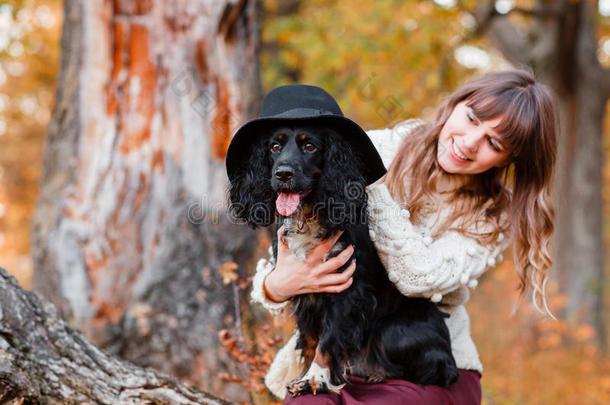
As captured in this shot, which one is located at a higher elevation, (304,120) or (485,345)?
(304,120)

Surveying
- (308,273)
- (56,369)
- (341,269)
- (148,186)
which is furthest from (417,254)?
(148,186)

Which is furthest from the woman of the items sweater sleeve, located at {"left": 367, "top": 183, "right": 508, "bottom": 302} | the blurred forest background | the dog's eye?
the blurred forest background

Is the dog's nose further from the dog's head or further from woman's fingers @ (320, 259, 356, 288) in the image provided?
woman's fingers @ (320, 259, 356, 288)

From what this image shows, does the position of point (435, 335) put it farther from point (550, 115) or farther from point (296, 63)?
point (296, 63)

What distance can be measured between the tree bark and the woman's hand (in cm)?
65

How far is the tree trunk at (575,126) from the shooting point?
705 centimetres

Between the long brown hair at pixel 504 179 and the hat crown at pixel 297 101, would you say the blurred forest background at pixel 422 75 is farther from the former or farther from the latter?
the hat crown at pixel 297 101

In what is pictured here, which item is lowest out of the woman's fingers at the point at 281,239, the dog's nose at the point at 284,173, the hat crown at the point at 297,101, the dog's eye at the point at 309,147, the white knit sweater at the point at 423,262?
the white knit sweater at the point at 423,262

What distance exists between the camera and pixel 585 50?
710cm

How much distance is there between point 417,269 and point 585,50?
6.52 metres

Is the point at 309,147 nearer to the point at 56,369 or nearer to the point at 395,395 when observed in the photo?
the point at 395,395

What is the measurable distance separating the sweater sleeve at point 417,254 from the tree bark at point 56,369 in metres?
1.07

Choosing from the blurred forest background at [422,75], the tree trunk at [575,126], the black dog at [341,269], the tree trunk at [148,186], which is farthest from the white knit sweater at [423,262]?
the tree trunk at [575,126]

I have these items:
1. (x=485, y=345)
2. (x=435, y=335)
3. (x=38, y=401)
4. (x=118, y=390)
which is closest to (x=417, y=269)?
(x=435, y=335)
